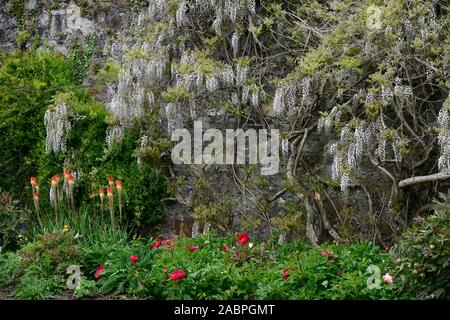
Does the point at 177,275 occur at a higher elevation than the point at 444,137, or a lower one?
lower

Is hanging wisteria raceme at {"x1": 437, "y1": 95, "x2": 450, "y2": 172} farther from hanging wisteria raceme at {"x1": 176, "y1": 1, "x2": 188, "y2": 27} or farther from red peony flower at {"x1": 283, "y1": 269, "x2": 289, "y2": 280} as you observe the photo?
hanging wisteria raceme at {"x1": 176, "y1": 1, "x2": 188, "y2": 27}

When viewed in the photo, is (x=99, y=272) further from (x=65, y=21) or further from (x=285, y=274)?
(x=65, y=21)

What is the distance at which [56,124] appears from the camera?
645cm

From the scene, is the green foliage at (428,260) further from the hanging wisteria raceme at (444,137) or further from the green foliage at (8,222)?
the green foliage at (8,222)

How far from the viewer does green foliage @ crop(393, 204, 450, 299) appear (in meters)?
3.90

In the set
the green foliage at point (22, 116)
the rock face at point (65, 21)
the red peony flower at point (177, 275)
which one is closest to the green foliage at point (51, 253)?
the red peony flower at point (177, 275)

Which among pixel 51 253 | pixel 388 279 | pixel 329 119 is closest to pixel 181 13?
pixel 329 119

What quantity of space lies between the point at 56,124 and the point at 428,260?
12.2 feet

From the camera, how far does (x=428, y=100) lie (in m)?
5.89

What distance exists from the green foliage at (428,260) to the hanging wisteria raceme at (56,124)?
3446 mm

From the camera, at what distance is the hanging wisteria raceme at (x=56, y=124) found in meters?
6.44

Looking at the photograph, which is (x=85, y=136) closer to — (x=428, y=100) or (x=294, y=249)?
(x=294, y=249)

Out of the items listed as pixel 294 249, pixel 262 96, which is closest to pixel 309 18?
pixel 262 96

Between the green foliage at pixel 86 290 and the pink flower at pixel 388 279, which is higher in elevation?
the pink flower at pixel 388 279
